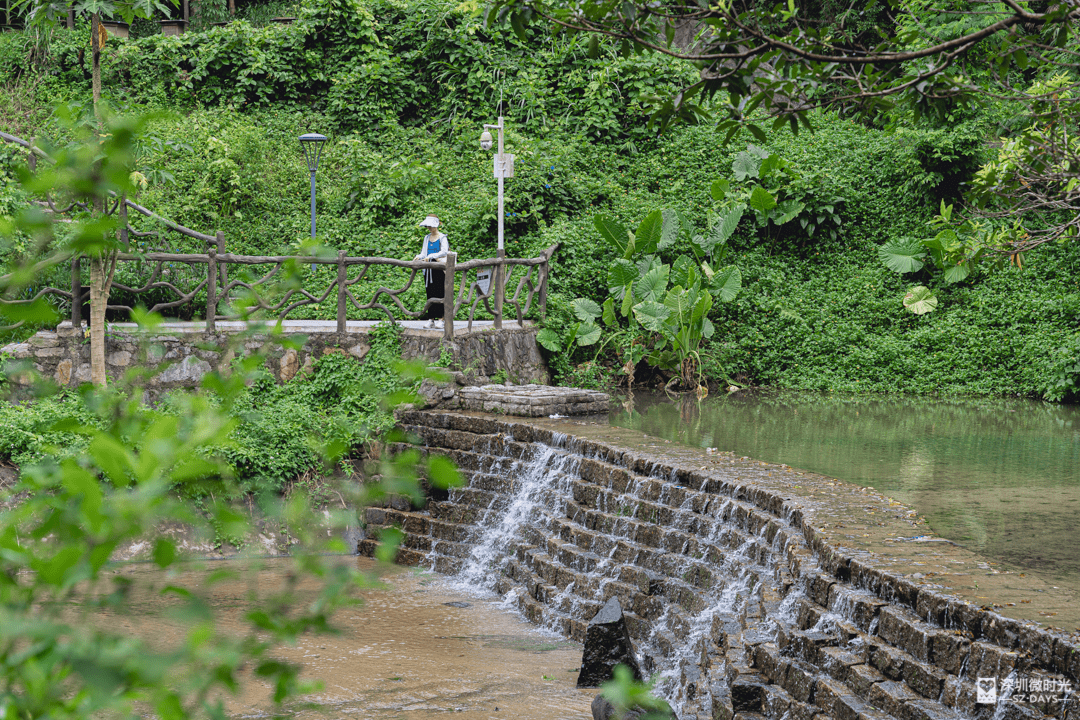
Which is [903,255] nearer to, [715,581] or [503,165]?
[503,165]

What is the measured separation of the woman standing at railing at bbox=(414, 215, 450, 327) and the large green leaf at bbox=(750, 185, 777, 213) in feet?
20.8

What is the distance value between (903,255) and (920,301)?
120 centimetres

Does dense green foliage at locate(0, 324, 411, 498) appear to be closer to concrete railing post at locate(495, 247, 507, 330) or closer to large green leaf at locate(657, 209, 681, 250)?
concrete railing post at locate(495, 247, 507, 330)

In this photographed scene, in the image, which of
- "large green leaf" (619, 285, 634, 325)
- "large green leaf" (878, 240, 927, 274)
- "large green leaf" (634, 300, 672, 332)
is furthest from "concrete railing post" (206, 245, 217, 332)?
"large green leaf" (878, 240, 927, 274)

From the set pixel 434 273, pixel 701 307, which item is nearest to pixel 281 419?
pixel 434 273

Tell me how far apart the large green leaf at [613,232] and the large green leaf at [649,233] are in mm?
246

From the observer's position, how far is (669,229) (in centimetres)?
1661

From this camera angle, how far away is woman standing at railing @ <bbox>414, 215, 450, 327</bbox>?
45.6 feet

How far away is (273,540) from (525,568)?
10.7 feet

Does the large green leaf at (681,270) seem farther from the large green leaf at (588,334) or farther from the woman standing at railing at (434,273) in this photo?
the woman standing at railing at (434,273)

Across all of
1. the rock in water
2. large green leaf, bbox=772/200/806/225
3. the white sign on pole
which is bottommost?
the rock in water

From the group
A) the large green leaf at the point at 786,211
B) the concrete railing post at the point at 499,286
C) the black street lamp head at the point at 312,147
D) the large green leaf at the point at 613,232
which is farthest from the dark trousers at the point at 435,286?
the large green leaf at the point at 786,211

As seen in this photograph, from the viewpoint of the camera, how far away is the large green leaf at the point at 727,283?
1619 centimetres

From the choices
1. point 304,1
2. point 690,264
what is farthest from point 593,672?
point 304,1
